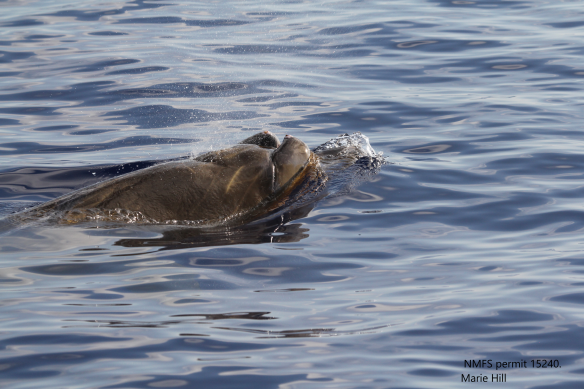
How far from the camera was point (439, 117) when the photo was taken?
12.6 meters

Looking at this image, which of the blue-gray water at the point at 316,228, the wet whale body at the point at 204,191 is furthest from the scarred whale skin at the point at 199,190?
the blue-gray water at the point at 316,228

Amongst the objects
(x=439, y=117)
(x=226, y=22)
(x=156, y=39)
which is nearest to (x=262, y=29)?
(x=226, y=22)

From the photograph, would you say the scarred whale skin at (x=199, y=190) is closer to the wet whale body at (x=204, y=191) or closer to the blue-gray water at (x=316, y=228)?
the wet whale body at (x=204, y=191)

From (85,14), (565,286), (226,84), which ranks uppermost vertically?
(85,14)

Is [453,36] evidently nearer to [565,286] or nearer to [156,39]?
[156,39]

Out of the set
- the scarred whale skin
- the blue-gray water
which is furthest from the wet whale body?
the blue-gray water

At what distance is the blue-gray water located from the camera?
16.9 feet

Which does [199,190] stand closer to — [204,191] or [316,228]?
[204,191]

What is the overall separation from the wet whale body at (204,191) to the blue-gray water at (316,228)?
24 centimetres

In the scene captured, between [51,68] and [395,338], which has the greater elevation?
[51,68]

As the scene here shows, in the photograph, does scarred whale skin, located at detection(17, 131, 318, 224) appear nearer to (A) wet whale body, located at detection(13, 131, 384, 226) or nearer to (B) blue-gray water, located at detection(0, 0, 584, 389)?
(A) wet whale body, located at detection(13, 131, 384, 226)

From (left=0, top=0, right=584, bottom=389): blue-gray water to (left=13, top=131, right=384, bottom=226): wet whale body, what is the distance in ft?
0.77

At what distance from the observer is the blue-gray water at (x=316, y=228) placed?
16.9ft

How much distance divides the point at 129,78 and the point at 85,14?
7.51 meters
